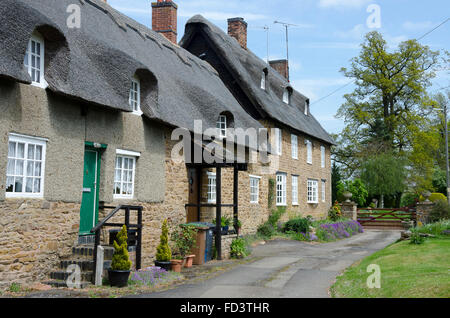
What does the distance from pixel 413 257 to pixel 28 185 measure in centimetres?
944

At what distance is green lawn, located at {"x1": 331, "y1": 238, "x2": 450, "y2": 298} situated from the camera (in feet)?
24.9

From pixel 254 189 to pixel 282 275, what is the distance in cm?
933

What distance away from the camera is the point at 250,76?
22.7m

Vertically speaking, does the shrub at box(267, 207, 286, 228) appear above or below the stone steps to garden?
above

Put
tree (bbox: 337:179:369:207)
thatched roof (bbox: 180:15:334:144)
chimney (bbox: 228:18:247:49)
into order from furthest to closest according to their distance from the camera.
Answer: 1. tree (bbox: 337:179:369:207)
2. chimney (bbox: 228:18:247:49)
3. thatched roof (bbox: 180:15:334:144)

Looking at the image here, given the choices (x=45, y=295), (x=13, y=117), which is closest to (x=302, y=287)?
(x=45, y=295)

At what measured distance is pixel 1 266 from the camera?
8.12 metres

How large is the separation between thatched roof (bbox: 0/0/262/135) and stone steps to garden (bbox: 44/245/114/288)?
319 centimetres

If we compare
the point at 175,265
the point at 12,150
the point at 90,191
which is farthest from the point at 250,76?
the point at 12,150

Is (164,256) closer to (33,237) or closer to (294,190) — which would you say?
(33,237)

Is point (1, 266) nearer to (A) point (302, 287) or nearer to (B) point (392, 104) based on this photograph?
(A) point (302, 287)

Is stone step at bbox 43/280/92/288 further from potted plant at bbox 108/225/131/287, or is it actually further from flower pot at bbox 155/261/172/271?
flower pot at bbox 155/261/172/271

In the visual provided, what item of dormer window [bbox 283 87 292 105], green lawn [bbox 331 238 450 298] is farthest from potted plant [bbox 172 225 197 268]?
dormer window [bbox 283 87 292 105]
